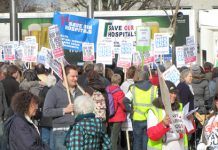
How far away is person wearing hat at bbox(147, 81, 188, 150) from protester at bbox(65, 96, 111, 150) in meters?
1.06

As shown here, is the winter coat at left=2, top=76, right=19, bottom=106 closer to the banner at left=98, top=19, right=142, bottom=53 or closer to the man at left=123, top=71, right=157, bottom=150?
→ the man at left=123, top=71, right=157, bottom=150

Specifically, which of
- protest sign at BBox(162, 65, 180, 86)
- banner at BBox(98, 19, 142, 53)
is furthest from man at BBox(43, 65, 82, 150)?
banner at BBox(98, 19, 142, 53)

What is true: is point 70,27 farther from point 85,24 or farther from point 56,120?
point 56,120

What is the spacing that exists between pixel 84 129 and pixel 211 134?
4.50 feet

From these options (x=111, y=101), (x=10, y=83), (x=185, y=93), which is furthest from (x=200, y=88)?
(x=10, y=83)

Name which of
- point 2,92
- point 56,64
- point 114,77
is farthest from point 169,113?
point 114,77

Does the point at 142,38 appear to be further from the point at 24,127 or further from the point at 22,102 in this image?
the point at 24,127

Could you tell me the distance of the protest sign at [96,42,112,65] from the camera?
2009 centimetres

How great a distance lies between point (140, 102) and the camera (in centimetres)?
1252

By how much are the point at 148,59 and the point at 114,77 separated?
4.74 m

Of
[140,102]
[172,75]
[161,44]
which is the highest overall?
[161,44]

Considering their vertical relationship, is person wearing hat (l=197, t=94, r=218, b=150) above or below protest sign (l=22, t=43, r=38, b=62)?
below

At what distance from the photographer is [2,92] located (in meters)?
12.4

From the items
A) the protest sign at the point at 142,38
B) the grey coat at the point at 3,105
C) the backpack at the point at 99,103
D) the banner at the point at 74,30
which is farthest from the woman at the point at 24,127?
the protest sign at the point at 142,38
